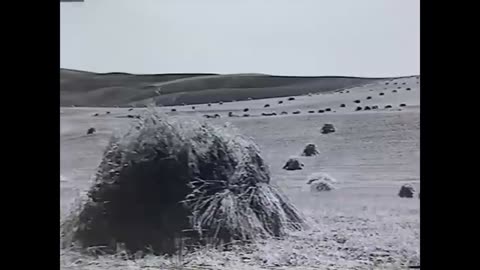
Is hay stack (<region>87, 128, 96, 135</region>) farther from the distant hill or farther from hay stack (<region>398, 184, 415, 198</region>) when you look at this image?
hay stack (<region>398, 184, 415, 198</region>)

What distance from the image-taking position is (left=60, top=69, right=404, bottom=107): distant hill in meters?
2.13

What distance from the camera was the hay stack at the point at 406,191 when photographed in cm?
204

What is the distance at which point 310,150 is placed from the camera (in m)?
2.09

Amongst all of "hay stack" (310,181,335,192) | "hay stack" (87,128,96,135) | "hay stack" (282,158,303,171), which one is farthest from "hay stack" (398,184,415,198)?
"hay stack" (87,128,96,135)

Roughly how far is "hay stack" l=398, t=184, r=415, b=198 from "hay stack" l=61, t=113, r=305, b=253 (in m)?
0.33

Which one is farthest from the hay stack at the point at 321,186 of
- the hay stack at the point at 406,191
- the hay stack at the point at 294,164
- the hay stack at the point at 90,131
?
the hay stack at the point at 90,131

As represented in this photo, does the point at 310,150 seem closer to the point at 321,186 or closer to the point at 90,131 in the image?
the point at 321,186

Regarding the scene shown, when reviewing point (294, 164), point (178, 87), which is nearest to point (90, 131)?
point (178, 87)

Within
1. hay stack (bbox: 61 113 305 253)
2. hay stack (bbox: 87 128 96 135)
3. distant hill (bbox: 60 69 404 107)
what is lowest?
hay stack (bbox: 61 113 305 253)

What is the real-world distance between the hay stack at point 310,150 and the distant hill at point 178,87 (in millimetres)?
178
